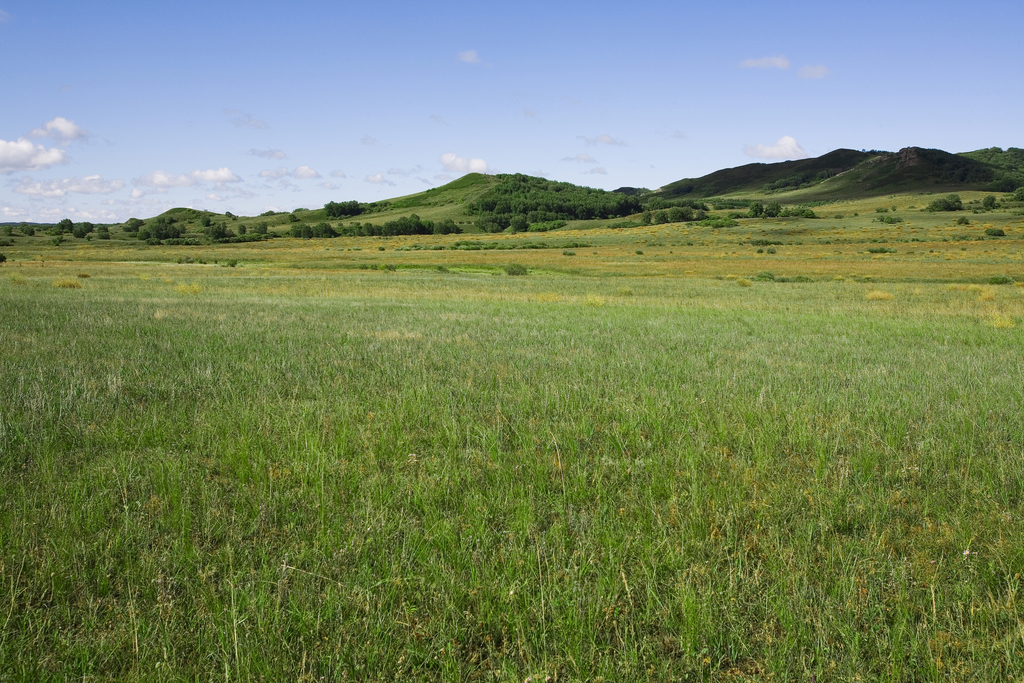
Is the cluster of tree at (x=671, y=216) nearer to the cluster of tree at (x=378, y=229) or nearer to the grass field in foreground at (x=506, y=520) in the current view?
the cluster of tree at (x=378, y=229)

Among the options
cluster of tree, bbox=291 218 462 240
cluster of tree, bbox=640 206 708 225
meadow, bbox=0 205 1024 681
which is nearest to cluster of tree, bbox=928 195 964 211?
cluster of tree, bbox=640 206 708 225

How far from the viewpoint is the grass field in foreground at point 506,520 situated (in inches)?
126

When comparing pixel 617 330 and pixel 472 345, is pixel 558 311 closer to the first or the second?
pixel 617 330

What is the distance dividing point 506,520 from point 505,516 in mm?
72

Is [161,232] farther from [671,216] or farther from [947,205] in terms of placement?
[947,205]

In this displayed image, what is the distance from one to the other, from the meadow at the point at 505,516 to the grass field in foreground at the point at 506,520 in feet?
0.08

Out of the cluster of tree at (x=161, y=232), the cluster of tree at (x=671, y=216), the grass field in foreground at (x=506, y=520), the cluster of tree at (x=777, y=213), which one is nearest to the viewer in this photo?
the grass field in foreground at (x=506, y=520)

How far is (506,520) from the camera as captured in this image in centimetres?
460

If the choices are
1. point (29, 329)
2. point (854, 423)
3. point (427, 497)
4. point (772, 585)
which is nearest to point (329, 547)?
point (427, 497)

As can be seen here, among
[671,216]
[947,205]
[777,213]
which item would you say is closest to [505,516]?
[671,216]

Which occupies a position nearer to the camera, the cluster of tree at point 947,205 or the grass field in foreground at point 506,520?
the grass field in foreground at point 506,520

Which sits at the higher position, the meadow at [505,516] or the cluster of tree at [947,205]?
the cluster of tree at [947,205]

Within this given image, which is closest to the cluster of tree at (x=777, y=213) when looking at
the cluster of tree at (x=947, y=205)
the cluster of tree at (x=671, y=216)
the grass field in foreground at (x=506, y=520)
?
the cluster of tree at (x=671, y=216)

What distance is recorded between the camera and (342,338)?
13734 millimetres
